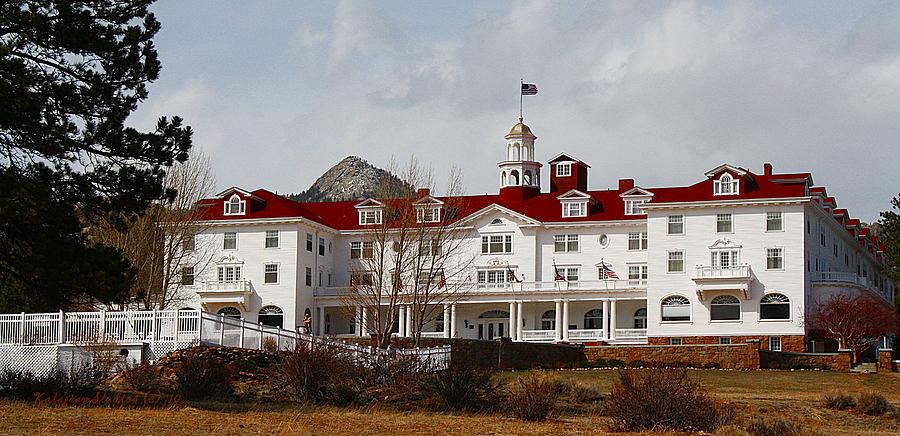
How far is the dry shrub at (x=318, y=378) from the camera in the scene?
91.2 ft

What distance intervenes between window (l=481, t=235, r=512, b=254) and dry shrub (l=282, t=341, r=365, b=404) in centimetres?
4854

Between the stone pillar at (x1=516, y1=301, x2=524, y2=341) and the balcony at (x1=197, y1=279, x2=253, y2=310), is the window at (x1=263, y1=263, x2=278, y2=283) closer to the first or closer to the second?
the balcony at (x1=197, y1=279, x2=253, y2=310)

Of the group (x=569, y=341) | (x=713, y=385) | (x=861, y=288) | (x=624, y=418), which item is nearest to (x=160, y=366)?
(x=624, y=418)

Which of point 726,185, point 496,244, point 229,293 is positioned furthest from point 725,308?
point 229,293

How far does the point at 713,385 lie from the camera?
39500 mm

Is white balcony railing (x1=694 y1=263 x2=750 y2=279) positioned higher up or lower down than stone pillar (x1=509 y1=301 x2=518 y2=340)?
higher up

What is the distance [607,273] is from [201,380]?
44715 mm

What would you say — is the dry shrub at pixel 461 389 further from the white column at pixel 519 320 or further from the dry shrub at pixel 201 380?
the white column at pixel 519 320

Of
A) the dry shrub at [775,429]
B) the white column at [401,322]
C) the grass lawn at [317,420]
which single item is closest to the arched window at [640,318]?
the white column at [401,322]

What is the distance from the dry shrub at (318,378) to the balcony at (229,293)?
Answer: 4836cm

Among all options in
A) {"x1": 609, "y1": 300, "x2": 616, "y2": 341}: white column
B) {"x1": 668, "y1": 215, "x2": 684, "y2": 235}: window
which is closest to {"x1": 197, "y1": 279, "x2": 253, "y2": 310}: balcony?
{"x1": 609, "y1": 300, "x2": 616, "y2": 341}: white column

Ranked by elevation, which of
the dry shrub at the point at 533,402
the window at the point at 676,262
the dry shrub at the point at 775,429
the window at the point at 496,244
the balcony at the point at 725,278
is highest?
the window at the point at 496,244

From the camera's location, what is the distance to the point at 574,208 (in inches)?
2992

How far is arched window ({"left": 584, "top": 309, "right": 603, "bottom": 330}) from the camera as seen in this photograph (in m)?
75.1
